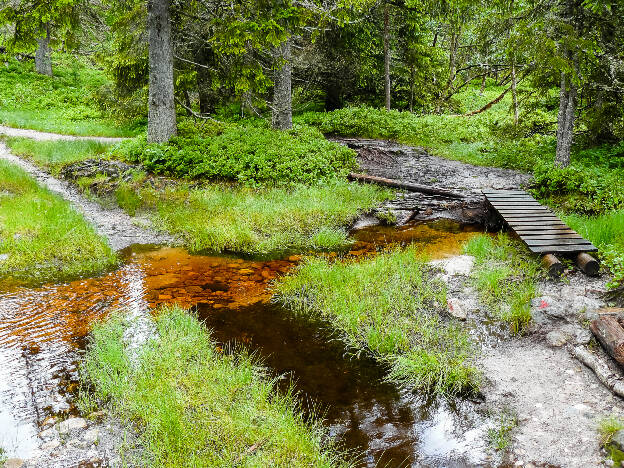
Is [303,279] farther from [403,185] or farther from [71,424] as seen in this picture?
[403,185]

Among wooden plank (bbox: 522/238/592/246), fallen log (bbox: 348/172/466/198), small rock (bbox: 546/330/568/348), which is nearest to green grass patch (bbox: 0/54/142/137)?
fallen log (bbox: 348/172/466/198)

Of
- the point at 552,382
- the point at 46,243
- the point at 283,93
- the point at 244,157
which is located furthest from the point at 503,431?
the point at 283,93

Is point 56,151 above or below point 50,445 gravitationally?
above

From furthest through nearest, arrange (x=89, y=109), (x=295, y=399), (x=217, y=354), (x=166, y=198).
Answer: (x=89, y=109) < (x=166, y=198) < (x=217, y=354) < (x=295, y=399)

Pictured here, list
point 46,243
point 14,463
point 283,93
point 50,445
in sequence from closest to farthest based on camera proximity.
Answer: point 14,463 < point 50,445 < point 46,243 < point 283,93

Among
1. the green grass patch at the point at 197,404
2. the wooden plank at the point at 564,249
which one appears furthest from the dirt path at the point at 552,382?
the green grass patch at the point at 197,404

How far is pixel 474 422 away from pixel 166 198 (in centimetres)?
951

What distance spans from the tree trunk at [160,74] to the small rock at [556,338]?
12.1m

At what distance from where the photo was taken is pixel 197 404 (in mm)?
4230

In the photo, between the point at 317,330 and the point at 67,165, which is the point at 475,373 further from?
the point at 67,165

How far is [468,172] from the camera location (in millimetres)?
14445

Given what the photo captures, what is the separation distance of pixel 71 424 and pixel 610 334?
5541 millimetres

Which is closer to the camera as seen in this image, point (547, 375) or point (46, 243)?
point (547, 375)

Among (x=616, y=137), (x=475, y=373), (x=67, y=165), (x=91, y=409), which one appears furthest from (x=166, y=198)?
(x=616, y=137)
